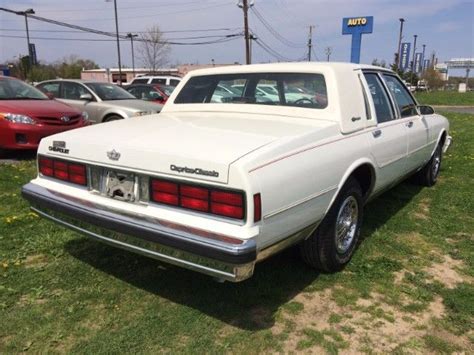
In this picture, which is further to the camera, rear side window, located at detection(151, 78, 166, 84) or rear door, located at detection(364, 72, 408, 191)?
rear side window, located at detection(151, 78, 166, 84)

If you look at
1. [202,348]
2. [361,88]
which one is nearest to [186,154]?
[202,348]

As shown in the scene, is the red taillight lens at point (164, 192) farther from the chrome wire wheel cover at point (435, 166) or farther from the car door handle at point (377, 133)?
the chrome wire wheel cover at point (435, 166)

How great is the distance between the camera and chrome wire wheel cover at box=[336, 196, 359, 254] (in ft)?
11.6

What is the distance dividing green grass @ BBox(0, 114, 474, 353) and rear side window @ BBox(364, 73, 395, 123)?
3.72 feet

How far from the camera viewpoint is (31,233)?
13.8 feet

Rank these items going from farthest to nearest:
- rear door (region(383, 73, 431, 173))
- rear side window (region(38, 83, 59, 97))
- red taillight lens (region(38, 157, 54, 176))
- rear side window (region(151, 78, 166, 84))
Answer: rear side window (region(151, 78, 166, 84)), rear side window (region(38, 83, 59, 97)), rear door (region(383, 73, 431, 173)), red taillight lens (region(38, 157, 54, 176))

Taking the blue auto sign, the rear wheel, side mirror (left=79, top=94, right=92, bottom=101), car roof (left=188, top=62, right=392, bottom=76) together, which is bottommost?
the rear wheel

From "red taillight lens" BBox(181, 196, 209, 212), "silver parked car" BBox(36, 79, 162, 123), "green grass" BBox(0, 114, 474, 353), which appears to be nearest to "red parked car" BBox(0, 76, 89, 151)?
"silver parked car" BBox(36, 79, 162, 123)

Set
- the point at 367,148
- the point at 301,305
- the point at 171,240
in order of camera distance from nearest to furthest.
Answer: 1. the point at 171,240
2. the point at 301,305
3. the point at 367,148

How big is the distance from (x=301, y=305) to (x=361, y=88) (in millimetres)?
1906

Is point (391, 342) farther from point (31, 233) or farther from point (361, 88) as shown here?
point (31, 233)

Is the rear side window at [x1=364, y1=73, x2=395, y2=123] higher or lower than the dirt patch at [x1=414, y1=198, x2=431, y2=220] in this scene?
higher

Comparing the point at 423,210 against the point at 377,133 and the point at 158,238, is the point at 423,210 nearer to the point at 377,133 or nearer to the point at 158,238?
the point at 377,133

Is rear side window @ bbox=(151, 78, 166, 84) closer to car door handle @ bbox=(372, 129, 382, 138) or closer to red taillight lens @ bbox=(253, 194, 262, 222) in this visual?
car door handle @ bbox=(372, 129, 382, 138)
